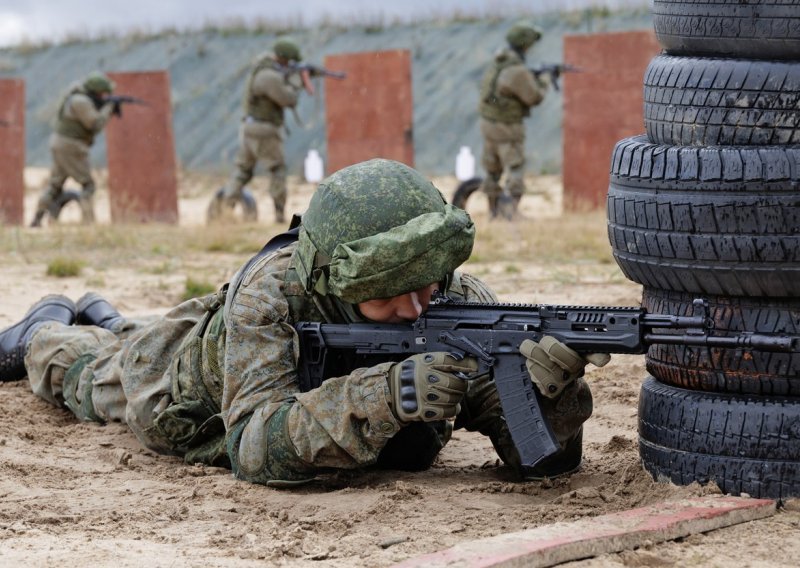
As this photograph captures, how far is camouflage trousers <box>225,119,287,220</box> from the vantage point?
15750 mm

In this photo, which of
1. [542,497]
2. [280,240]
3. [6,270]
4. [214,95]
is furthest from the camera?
[214,95]

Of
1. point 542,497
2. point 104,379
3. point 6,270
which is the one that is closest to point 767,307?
point 542,497

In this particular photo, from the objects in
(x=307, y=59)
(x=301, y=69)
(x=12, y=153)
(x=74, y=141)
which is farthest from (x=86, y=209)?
(x=307, y=59)

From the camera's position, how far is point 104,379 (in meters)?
5.01

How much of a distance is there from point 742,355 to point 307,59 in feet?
99.6

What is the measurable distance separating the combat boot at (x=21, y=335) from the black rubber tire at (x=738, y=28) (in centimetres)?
326

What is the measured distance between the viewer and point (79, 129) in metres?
16.1

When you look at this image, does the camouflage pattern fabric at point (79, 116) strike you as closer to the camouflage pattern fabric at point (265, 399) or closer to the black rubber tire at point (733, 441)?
the camouflage pattern fabric at point (265, 399)

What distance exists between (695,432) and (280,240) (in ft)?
4.86

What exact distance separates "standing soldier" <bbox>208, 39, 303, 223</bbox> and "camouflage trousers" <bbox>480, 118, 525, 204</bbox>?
2388mm

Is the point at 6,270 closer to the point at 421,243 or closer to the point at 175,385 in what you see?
the point at 175,385

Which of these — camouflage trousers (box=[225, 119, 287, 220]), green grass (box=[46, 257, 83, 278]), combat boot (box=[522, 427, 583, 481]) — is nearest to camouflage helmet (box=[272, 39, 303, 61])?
camouflage trousers (box=[225, 119, 287, 220])

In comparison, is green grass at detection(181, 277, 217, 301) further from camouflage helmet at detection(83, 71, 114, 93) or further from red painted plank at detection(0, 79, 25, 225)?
red painted plank at detection(0, 79, 25, 225)

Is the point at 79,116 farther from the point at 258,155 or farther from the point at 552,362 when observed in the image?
the point at 552,362
